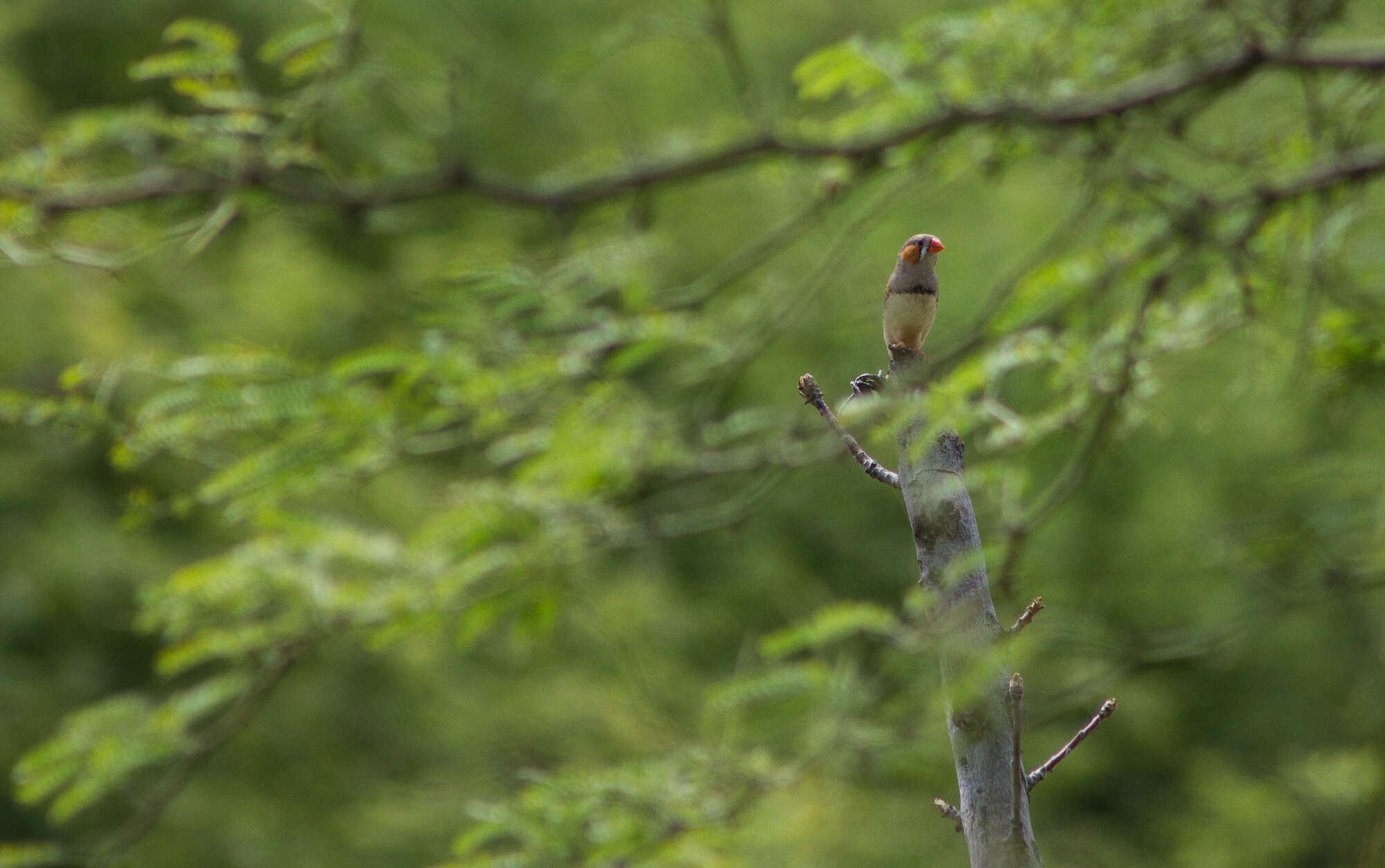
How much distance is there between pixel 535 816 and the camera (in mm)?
3029

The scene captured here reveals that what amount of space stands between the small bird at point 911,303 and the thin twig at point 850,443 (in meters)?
0.37

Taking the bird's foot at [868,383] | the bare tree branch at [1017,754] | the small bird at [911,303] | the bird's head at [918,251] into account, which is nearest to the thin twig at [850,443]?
the bird's foot at [868,383]

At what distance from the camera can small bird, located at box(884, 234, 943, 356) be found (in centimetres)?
154

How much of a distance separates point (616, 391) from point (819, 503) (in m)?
4.60

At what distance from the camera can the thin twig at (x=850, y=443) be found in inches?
39.9

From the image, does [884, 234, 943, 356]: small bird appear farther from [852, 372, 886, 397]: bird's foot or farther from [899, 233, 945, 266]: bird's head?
[852, 372, 886, 397]: bird's foot

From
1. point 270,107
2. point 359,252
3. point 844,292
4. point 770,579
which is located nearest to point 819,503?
point 770,579

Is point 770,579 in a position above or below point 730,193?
below

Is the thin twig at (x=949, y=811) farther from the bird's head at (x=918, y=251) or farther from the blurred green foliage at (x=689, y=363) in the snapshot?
the bird's head at (x=918, y=251)

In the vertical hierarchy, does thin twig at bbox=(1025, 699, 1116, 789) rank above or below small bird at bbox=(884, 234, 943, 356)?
below

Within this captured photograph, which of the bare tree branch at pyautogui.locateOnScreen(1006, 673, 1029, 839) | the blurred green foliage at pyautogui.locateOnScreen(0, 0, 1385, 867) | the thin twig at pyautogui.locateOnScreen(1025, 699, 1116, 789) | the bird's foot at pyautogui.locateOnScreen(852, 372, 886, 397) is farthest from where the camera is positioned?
the blurred green foliage at pyautogui.locateOnScreen(0, 0, 1385, 867)

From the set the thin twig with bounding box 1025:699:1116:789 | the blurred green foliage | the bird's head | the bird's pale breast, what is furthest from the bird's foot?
the thin twig with bounding box 1025:699:1116:789

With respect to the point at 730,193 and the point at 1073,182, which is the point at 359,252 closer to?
the point at 730,193

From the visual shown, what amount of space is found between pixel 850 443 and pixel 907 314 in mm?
572
